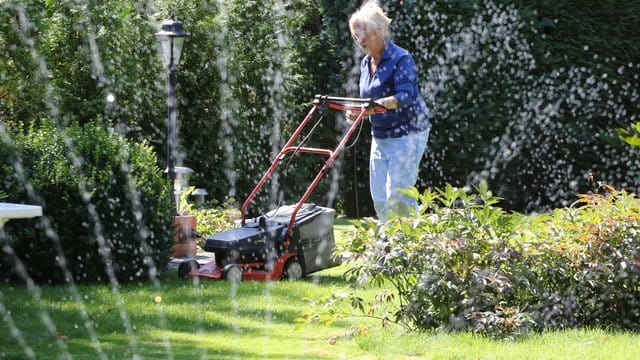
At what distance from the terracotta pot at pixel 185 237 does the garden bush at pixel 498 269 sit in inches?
135

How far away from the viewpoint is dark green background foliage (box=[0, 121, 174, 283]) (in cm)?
660

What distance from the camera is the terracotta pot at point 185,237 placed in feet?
27.6

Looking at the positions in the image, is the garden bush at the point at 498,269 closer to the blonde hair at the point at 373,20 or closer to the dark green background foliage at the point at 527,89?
the blonde hair at the point at 373,20

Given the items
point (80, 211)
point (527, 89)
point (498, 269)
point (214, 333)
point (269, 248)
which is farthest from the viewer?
point (527, 89)

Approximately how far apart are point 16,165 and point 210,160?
616cm

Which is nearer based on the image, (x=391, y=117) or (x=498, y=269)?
(x=498, y=269)

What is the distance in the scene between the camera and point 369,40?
630 centimetres

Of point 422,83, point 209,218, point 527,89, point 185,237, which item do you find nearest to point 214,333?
point 185,237

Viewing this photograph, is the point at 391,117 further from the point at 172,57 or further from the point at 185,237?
the point at 172,57

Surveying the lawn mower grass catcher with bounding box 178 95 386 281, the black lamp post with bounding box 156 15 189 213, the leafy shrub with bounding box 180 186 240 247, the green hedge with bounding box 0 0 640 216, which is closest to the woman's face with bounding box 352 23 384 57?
the lawn mower grass catcher with bounding box 178 95 386 281

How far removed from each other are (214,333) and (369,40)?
2.20 m

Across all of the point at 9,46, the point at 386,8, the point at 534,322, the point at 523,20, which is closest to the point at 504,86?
the point at 523,20

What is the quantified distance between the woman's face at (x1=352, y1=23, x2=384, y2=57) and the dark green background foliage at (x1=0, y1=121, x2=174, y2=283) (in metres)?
1.85

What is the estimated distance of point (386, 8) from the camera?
12.3 metres
